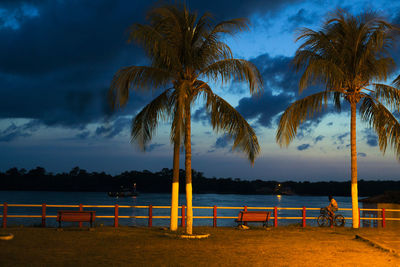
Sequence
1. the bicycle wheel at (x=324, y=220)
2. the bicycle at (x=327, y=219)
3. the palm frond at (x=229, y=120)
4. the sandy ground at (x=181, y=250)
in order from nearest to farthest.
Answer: the sandy ground at (x=181, y=250) < the palm frond at (x=229, y=120) < the bicycle at (x=327, y=219) < the bicycle wheel at (x=324, y=220)

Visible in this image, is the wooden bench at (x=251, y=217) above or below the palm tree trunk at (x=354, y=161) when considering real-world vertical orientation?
below

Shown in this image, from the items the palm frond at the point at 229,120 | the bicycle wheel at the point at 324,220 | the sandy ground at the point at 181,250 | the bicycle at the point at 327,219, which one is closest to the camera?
the sandy ground at the point at 181,250

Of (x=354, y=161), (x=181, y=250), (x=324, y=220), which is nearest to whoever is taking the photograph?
(x=181, y=250)

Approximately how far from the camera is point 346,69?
2198cm

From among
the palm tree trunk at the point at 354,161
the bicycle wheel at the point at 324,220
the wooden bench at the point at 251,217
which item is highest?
the palm tree trunk at the point at 354,161

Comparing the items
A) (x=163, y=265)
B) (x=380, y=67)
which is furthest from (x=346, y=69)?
(x=163, y=265)

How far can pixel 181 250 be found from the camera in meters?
13.2

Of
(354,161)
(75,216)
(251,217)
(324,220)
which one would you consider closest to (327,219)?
(324,220)

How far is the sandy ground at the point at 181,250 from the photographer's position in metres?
11.2

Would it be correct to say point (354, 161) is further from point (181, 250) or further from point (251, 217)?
point (181, 250)

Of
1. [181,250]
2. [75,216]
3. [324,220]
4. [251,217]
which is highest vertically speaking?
[75,216]

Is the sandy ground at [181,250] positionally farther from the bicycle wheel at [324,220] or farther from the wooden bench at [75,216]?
the bicycle wheel at [324,220]

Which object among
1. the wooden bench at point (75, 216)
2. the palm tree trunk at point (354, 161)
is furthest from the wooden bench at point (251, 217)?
the wooden bench at point (75, 216)

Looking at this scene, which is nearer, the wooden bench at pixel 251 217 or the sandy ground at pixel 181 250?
the sandy ground at pixel 181 250
